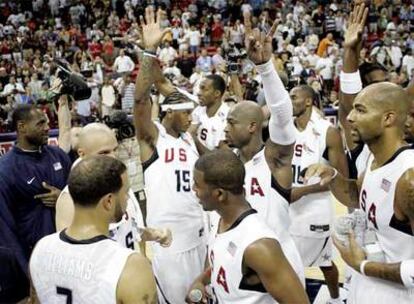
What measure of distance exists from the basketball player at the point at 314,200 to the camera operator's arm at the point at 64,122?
201 centimetres

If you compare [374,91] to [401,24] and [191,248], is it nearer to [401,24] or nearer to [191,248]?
[191,248]

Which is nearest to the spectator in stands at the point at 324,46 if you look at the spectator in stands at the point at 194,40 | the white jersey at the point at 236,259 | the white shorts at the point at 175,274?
the spectator in stands at the point at 194,40

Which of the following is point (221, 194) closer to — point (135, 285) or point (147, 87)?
point (135, 285)

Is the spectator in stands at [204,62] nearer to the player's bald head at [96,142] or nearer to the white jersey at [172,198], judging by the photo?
the white jersey at [172,198]

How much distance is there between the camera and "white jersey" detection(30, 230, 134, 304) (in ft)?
9.20

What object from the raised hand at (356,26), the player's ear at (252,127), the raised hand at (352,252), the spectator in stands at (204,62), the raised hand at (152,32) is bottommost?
the spectator in stands at (204,62)

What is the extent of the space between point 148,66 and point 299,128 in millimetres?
1590

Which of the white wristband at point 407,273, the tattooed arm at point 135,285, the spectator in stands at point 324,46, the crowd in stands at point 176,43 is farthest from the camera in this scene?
the spectator in stands at point 324,46

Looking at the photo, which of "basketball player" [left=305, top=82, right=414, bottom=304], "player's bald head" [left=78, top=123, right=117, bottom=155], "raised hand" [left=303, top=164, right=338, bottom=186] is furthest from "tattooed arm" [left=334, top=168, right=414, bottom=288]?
"player's bald head" [left=78, top=123, right=117, bottom=155]

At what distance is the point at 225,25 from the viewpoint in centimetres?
2520

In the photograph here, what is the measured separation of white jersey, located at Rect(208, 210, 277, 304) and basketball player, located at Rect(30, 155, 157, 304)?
51cm

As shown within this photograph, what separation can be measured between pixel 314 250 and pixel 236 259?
9.13 ft

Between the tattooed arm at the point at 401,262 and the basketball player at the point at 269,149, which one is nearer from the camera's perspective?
the tattooed arm at the point at 401,262

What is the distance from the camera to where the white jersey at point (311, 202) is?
5773mm
